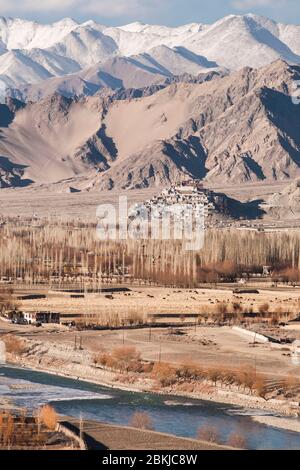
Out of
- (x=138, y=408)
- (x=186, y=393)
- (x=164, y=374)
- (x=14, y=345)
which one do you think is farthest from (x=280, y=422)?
(x=14, y=345)

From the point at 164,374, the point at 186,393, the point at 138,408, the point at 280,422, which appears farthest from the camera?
the point at 164,374

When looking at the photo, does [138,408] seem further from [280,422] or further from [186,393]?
[280,422]

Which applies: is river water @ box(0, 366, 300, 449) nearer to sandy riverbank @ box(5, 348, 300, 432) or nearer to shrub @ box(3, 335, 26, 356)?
sandy riverbank @ box(5, 348, 300, 432)

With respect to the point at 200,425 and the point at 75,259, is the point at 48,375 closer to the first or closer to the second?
the point at 200,425

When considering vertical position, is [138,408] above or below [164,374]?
below

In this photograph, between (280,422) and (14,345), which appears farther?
(14,345)

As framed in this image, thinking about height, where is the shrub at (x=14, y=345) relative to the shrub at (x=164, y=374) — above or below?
above

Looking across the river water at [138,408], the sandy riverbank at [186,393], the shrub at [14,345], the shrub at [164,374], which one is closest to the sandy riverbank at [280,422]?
the sandy riverbank at [186,393]

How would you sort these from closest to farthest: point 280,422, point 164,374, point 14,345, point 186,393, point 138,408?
1. point 280,422
2. point 138,408
3. point 186,393
4. point 164,374
5. point 14,345

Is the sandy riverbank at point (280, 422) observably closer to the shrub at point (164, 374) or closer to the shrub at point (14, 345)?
the shrub at point (164, 374)
